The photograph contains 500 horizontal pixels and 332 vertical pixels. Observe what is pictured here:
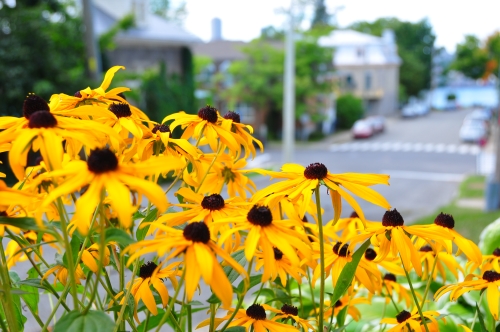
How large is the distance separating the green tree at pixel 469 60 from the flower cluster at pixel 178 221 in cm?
3362

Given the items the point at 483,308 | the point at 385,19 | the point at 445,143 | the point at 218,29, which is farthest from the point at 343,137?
the point at 385,19

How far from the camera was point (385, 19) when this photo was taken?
5041 centimetres

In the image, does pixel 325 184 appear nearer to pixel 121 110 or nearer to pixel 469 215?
pixel 121 110

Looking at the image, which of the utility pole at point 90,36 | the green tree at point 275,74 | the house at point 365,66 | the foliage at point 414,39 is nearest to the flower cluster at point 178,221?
the utility pole at point 90,36

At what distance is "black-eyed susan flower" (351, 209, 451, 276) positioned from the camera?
1027 mm

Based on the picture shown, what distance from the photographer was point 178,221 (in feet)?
3.22

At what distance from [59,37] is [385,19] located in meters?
43.7

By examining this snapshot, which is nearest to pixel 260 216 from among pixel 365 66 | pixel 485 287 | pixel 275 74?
pixel 485 287

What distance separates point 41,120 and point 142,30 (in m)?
16.4

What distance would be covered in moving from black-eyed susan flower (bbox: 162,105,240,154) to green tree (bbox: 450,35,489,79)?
110 feet

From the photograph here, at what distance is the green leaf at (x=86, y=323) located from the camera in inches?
28.9

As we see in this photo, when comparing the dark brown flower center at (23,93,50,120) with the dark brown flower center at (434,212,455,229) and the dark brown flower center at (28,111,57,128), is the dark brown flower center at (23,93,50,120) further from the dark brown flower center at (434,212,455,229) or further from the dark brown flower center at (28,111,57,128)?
the dark brown flower center at (434,212,455,229)

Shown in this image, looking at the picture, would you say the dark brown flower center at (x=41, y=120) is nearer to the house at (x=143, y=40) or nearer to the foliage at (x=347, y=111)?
the house at (x=143, y=40)

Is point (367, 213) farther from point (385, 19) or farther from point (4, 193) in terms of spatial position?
point (385, 19)
